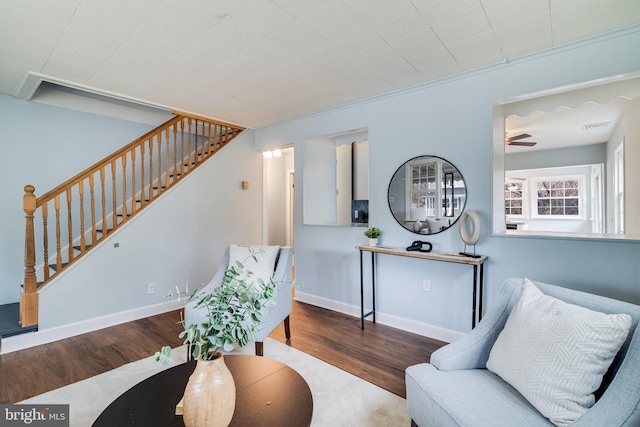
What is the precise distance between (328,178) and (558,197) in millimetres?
5676

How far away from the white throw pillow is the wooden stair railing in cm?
132

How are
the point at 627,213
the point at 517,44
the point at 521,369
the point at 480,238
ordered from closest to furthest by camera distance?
the point at 521,369 → the point at 517,44 → the point at 480,238 → the point at 627,213

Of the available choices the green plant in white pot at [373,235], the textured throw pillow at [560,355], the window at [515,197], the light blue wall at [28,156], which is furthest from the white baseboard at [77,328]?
the window at [515,197]

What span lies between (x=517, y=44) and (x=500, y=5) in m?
0.59

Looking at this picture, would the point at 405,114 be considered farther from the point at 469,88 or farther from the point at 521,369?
the point at 521,369

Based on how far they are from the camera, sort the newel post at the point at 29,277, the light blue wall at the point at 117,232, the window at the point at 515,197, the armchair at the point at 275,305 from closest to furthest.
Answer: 1. the armchair at the point at 275,305
2. the newel post at the point at 29,277
3. the light blue wall at the point at 117,232
4. the window at the point at 515,197

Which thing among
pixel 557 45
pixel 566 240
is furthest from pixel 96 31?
pixel 566 240

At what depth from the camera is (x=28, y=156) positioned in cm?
344

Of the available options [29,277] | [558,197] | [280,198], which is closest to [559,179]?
[558,197]

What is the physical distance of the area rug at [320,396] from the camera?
1.82m

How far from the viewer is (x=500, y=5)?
183 cm

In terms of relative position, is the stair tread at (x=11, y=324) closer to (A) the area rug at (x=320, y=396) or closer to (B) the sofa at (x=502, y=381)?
(A) the area rug at (x=320, y=396)

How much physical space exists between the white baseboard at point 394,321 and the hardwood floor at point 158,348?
3.1 inches

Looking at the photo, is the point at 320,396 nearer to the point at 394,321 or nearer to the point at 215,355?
the point at 215,355
